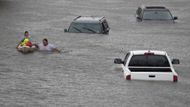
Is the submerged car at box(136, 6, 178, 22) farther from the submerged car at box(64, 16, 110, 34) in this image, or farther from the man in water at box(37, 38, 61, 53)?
the man in water at box(37, 38, 61, 53)

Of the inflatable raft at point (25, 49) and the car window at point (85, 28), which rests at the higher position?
the car window at point (85, 28)

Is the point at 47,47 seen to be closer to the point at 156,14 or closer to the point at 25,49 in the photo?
the point at 25,49

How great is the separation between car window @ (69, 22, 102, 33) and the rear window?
46.9ft

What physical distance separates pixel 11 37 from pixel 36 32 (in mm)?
2749

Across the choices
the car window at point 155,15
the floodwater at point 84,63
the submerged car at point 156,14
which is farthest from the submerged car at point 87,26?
the car window at point 155,15

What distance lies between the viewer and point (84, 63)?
3266 cm

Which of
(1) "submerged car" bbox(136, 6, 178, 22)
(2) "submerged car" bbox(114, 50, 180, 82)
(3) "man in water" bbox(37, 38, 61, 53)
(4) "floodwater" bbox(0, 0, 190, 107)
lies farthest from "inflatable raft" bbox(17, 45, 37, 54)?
(1) "submerged car" bbox(136, 6, 178, 22)

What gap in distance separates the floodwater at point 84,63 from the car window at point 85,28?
1.71 ft

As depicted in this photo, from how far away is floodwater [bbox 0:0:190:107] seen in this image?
24.5 metres

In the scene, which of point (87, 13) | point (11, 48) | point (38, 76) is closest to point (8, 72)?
point (38, 76)

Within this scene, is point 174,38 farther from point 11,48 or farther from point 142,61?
point 142,61

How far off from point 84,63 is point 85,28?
284 inches

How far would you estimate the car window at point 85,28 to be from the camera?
39.6 meters

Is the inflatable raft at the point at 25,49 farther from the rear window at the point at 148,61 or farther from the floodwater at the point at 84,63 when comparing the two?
the rear window at the point at 148,61
